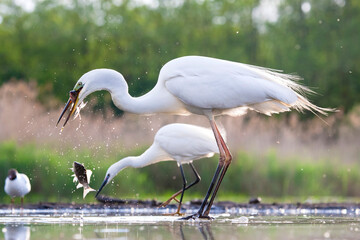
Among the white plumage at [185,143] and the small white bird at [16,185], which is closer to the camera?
the white plumage at [185,143]

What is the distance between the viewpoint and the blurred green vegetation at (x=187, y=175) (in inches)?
536

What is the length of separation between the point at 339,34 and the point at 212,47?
18.3 feet

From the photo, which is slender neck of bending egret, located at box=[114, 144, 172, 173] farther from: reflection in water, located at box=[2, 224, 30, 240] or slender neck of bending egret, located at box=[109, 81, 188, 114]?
reflection in water, located at box=[2, 224, 30, 240]

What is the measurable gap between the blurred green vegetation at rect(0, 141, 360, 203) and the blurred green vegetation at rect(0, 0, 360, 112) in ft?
48.7

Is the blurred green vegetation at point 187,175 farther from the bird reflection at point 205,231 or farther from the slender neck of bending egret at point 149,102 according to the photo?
the bird reflection at point 205,231

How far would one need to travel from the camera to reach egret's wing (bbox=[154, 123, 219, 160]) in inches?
441

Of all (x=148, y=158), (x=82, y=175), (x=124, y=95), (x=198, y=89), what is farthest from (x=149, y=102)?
(x=148, y=158)

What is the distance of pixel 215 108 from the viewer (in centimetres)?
910

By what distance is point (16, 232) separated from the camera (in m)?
6.59

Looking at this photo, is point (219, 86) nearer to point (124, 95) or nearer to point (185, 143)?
point (124, 95)

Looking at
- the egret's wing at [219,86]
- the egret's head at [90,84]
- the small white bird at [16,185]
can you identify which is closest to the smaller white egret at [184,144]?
the small white bird at [16,185]

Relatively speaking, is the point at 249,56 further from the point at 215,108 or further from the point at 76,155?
the point at 215,108

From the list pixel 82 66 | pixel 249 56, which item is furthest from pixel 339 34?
pixel 82 66

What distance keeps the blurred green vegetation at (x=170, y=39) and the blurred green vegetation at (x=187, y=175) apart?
14.8 metres
